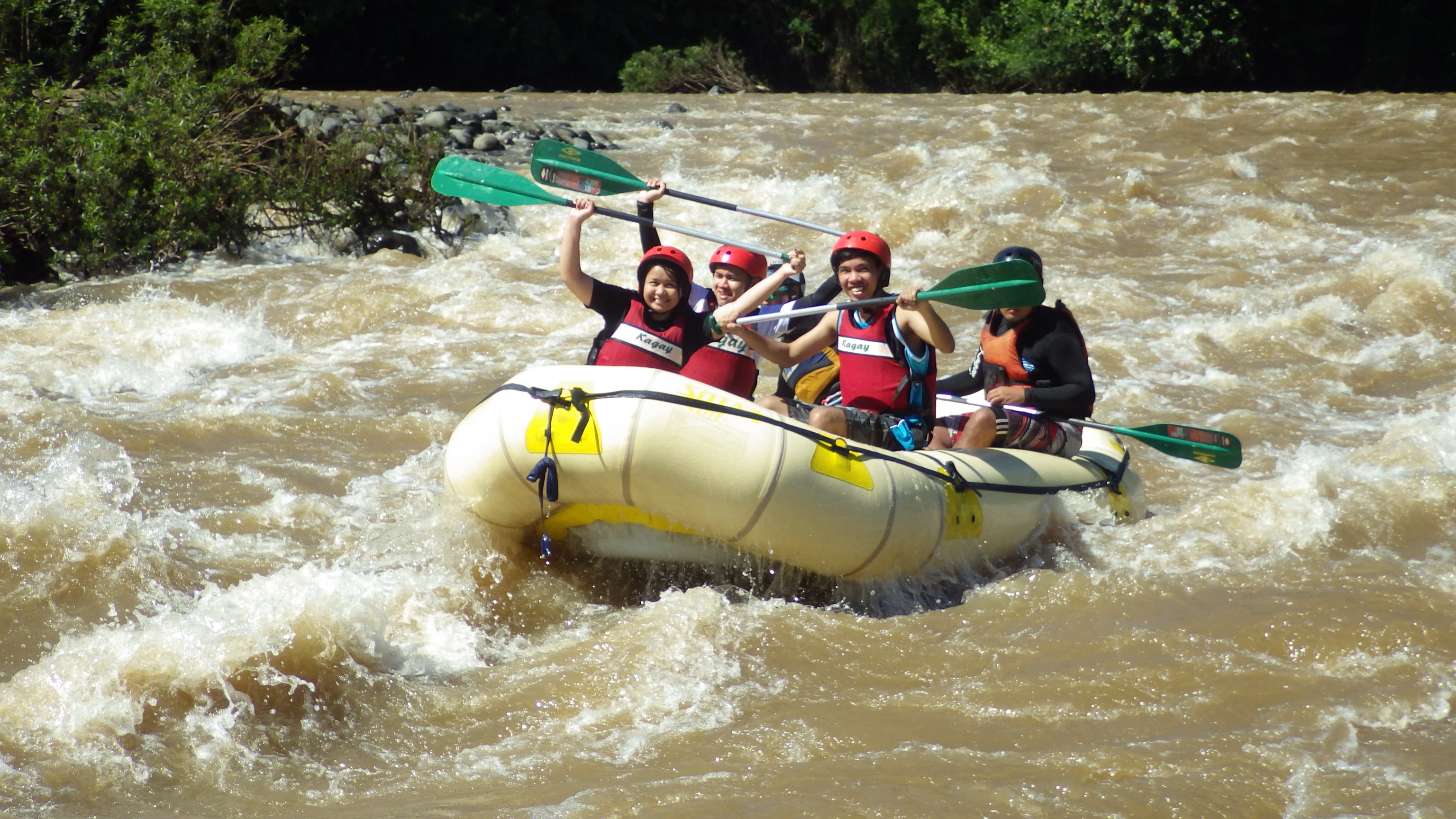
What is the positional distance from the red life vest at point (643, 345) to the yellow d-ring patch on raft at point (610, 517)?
0.66 meters

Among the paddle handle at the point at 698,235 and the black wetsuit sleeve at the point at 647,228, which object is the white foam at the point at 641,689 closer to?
the paddle handle at the point at 698,235

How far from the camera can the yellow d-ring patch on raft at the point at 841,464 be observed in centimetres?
375

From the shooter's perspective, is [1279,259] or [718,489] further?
[1279,259]

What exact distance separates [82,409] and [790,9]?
72.1ft

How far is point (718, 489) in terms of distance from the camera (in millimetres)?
3633

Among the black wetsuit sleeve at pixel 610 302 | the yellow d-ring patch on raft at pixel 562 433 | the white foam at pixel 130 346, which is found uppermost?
the black wetsuit sleeve at pixel 610 302

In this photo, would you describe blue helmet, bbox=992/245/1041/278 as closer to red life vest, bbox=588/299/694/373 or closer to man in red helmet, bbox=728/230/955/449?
man in red helmet, bbox=728/230/955/449

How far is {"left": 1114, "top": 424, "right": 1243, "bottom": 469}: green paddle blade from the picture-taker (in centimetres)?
481

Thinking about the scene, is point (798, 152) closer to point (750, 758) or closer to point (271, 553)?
point (271, 553)

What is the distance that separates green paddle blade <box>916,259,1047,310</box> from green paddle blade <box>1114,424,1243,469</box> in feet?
2.70

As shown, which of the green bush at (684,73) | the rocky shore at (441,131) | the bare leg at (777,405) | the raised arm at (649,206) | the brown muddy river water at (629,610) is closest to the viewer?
the brown muddy river water at (629,610)

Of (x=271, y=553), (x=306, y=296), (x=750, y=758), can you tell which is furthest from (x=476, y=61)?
(x=750, y=758)

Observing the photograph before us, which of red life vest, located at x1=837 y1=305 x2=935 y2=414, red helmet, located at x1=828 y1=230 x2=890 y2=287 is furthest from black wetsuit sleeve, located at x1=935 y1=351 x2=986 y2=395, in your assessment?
red helmet, located at x1=828 y1=230 x2=890 y2=287

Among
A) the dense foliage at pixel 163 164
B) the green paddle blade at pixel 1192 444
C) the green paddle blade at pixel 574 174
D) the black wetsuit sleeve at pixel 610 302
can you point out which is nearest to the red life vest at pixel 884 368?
the black wetsuit sleeve at pixel 610 302
